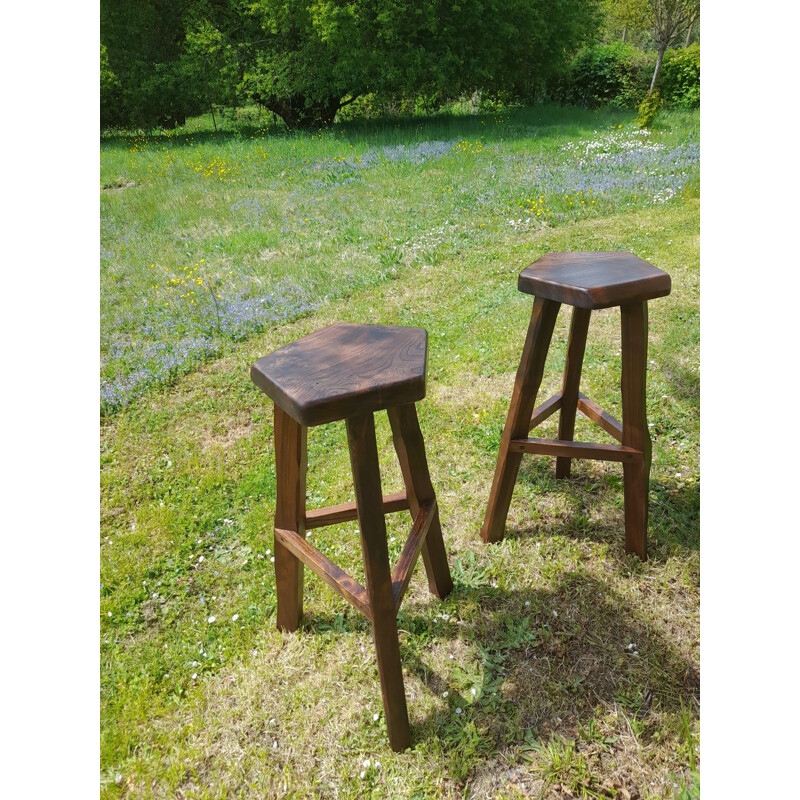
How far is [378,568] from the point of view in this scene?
1819 millimetres

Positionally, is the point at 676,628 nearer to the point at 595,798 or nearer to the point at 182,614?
the point at 595,798

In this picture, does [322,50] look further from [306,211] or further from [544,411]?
[544,411]

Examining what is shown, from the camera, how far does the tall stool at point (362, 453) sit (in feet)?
5.51

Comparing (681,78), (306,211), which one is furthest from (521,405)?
(681,78)

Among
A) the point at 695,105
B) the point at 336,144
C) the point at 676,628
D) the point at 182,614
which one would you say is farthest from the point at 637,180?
the point at 695,105

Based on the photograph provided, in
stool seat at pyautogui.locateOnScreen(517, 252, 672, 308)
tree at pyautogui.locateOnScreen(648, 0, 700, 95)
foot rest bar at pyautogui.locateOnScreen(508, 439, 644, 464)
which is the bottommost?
foot rest bar at pyautogui.locateOnScreen(508, 439, 644, 464)

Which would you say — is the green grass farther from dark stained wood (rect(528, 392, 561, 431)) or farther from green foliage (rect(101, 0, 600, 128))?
dark stained wood (rect(528, 392, 561, 431))

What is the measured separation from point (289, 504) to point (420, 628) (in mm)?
813

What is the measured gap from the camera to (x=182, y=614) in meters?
2.64

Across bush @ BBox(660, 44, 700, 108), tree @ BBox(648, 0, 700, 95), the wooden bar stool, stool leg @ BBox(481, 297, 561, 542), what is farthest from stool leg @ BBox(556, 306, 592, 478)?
bush @ BBox(660, 44, 700, 108)

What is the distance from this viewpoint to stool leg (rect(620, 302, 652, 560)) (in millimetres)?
2309

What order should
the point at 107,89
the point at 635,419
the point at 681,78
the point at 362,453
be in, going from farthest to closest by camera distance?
the point at 681,78 → the point at 107,89 → the point at 635,419 → the point at 362,453

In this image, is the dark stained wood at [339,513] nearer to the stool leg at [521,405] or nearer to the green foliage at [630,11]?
the stool leg at [521,405]

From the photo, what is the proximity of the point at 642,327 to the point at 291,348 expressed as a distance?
1.36 metres
